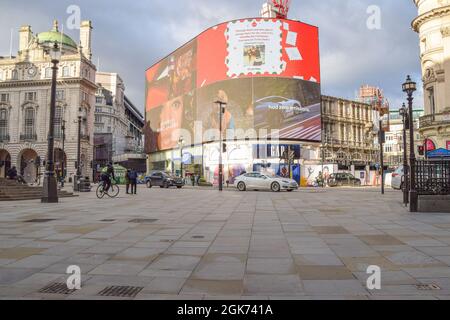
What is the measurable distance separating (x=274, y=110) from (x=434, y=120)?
78.0 feet

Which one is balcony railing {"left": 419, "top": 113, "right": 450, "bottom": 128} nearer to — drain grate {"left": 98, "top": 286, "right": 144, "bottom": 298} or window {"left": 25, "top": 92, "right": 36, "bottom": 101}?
drain grate {"left": 98, "top": 286, "right": 144, "bottom": 298}

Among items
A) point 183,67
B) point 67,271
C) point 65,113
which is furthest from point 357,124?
point 67,271

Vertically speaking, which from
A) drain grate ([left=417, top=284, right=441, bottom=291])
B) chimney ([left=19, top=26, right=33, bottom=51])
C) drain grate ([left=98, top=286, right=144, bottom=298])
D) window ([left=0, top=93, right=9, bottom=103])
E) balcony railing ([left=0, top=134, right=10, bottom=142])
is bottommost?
drain grate ([left=98, top=286, right=144, bottom=298])

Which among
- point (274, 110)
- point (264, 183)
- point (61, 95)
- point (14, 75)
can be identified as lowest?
point (264, 183)

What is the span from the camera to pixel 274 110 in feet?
181

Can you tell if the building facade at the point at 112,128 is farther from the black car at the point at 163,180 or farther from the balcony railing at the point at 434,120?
the balcony railing at the point at 434,120

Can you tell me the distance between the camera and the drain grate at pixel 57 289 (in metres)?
4.02

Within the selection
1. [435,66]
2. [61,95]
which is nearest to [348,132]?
[435,66]

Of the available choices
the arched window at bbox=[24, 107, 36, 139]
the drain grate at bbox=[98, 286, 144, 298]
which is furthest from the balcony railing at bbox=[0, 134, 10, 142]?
the drain grate at bbox=[98, 286, 144, 298]

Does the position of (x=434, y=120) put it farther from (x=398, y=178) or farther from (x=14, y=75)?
(x=14, y=75)

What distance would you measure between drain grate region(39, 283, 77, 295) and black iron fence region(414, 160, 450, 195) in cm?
1123

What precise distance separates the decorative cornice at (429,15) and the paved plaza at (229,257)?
107 ft

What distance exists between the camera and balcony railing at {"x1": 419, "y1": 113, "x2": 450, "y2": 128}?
3372 cm

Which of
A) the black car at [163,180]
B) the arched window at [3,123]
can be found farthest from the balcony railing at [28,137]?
the black car at [163,180]
